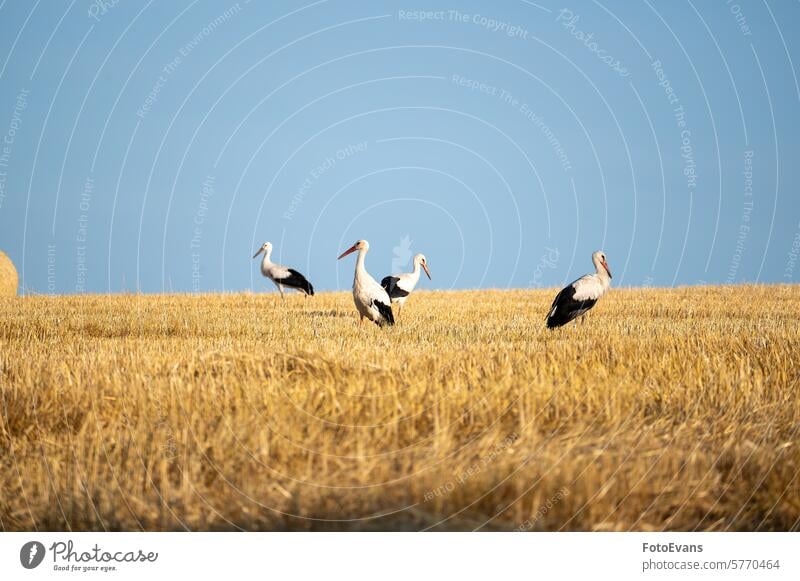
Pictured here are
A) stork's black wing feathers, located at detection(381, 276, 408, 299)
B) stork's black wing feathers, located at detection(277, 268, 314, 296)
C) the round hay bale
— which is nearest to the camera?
stork's black wing feathers, located at detection(381, 276, 408, 299)

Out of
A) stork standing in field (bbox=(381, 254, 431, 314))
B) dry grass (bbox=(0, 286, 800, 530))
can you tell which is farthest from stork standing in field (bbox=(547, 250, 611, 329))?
stork standing in field (bbox=(381, 254, 431, 314))

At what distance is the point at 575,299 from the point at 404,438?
877cm

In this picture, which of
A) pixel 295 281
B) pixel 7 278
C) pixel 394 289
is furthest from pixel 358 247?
pixel 7 278

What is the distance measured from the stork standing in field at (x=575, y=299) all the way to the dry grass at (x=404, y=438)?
11.1 ft

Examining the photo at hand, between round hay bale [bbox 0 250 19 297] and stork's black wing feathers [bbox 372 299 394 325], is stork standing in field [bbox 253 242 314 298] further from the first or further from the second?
stork's black wing feathers [bbox 372 299 394 325]

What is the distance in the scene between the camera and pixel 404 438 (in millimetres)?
5863

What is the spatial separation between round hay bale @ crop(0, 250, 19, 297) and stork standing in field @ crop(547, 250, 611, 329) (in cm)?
2172

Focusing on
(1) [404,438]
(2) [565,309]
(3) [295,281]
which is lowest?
(1) [404,438]

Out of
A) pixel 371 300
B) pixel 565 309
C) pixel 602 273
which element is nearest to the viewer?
pixel 565 309

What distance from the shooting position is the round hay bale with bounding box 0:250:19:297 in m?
28.7

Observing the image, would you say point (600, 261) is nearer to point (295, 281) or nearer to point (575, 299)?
point (575, 299)

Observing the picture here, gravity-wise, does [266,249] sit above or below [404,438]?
above

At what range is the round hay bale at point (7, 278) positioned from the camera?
28.7 m

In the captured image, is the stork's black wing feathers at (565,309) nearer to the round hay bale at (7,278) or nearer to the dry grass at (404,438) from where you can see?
the dry grass at (404,438)
